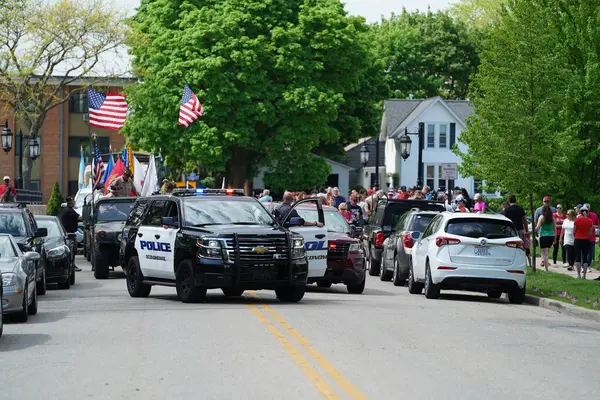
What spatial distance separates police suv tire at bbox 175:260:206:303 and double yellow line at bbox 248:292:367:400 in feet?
6.67

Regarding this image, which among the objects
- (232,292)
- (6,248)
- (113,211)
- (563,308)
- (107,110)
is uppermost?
(107,110)

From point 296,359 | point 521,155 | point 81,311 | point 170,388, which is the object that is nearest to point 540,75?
point 521,155

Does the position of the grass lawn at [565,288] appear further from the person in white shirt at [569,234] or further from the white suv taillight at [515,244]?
the person in white shirt at [569,234]

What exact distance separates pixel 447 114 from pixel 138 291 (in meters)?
63.7

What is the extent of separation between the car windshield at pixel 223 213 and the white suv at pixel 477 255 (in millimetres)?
3680

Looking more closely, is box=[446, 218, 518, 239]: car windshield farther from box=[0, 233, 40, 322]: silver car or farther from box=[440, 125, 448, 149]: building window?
box=[440, 125, 448, 149]: building window

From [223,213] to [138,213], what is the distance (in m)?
2.91

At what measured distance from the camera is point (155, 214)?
22.0 meters

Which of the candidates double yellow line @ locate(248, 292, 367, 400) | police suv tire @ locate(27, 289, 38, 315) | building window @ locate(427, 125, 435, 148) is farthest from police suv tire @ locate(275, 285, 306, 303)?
building window @ locate(427, 125, 435, 148)

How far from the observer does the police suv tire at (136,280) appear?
2209 centimetres

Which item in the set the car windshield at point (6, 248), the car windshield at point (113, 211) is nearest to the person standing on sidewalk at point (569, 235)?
the car windshield at point (113, 211)

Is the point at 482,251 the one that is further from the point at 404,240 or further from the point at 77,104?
the point at 77,104

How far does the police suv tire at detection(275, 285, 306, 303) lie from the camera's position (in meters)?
20.6

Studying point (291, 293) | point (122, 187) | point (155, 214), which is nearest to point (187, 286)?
point (291, 293)
